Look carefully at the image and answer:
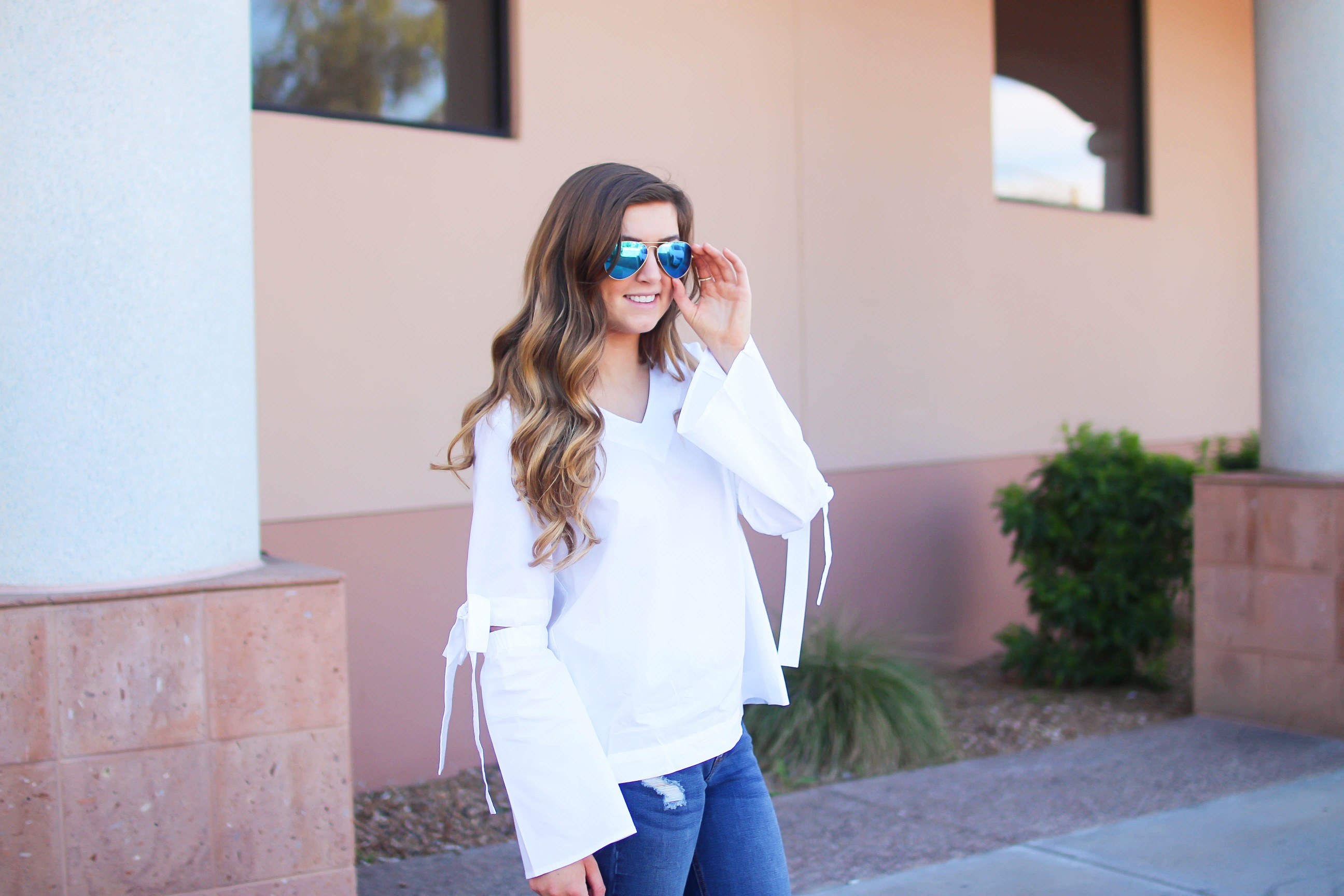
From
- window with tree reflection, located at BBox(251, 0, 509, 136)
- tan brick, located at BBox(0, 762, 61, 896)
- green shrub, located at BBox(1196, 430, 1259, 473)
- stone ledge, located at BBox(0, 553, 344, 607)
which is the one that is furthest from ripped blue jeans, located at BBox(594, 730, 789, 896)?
green shrub, located at BBox(1196, 430, 1259, 473)

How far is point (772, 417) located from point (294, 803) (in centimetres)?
164

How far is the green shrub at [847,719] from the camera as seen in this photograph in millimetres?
5059

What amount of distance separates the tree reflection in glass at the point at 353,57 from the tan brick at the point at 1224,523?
3863 millimetres

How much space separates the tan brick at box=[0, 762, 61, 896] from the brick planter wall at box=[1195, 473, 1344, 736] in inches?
191

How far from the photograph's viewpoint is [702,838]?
211 cm

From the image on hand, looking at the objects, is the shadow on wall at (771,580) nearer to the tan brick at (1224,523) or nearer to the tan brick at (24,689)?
the tan brick at (1224,523)

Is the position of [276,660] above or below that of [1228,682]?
above

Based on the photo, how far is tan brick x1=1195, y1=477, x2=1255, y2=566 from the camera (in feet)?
18.2

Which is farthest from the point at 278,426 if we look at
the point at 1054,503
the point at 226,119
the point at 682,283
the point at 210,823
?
the point at 1054,503

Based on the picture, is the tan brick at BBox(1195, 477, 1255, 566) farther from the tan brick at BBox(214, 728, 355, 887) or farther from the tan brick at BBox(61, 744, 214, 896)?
the tan brick at BBox(61, 744, 214, 896)

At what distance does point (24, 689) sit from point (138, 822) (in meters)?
0.39

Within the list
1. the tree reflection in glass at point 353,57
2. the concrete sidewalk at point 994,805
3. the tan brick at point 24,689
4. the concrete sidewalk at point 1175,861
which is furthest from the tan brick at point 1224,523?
the tan brick at point 24,689

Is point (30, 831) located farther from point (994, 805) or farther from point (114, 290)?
point (994, 805)

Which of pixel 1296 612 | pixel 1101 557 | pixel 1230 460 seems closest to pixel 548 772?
pixel 1296 612
